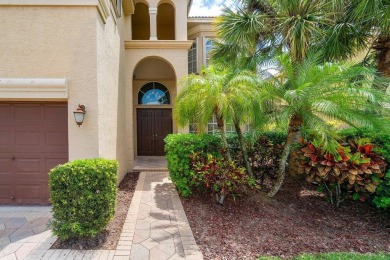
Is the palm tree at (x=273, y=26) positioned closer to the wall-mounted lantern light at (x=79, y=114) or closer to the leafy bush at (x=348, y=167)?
the leafy bush at (x=348, y=167)

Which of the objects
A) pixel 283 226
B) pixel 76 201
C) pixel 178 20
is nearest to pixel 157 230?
pixel 76 201

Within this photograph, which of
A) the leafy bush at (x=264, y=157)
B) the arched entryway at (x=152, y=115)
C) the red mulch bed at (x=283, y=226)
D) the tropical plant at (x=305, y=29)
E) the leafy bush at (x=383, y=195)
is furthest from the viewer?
the arched entryway at (x=152, y=115)

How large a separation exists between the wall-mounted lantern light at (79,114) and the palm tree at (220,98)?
239 centimetres

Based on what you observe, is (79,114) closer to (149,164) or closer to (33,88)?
(33,88)

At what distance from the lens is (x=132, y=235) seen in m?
4.28

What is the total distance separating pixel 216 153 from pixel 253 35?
438cm

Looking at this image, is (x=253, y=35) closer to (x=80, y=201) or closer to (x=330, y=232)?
(x=330, y=232)

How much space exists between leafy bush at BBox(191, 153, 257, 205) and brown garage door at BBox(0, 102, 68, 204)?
12.0ft

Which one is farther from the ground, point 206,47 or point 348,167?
point 206,47

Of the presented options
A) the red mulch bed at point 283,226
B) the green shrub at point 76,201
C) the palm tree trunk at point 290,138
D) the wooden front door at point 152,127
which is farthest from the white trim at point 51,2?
the wooden front door at point 152,127

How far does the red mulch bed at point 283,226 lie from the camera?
3.97 metres

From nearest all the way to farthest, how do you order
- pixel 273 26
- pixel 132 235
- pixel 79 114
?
pixel 132 235 < pixel 79 114 < pixel 273 26

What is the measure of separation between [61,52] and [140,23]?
28.7 feet

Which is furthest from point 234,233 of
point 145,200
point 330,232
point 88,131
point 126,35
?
point 126,35
